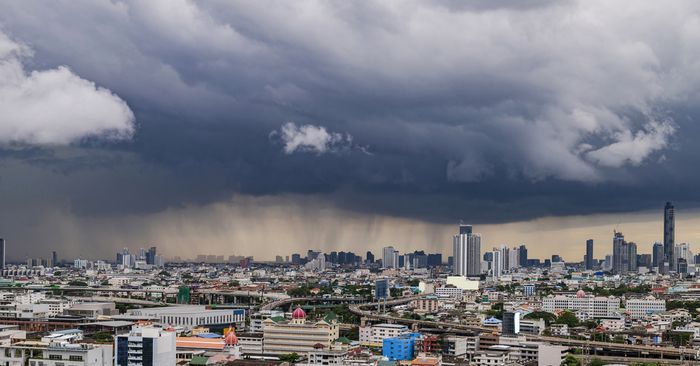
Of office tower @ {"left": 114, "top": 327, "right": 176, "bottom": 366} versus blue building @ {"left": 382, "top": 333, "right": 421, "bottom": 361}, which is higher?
office tower @ {"left": 114, "top": 327, "right": 176, "bottom": 366}

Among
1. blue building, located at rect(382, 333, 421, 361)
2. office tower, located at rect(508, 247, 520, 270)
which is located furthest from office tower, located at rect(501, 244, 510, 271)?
blue building, located at rect(382, 333, 421, 361)

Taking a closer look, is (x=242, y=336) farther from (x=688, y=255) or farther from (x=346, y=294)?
(x=688, y=255)

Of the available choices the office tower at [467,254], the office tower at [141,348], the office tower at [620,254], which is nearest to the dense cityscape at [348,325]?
the office tower at [141,348]

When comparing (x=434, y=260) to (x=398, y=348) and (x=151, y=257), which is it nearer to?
(x=151, y=257)

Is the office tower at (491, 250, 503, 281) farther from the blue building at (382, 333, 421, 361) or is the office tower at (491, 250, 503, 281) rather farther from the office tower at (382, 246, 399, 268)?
the blue building at (382, 333, 421, 361)

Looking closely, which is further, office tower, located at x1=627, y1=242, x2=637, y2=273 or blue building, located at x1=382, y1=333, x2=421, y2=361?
office tower, located at x1=627, y1=242, x2=637, y2=273

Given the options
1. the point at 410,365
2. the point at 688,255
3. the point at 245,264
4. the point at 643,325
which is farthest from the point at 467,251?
the point at 410,365
